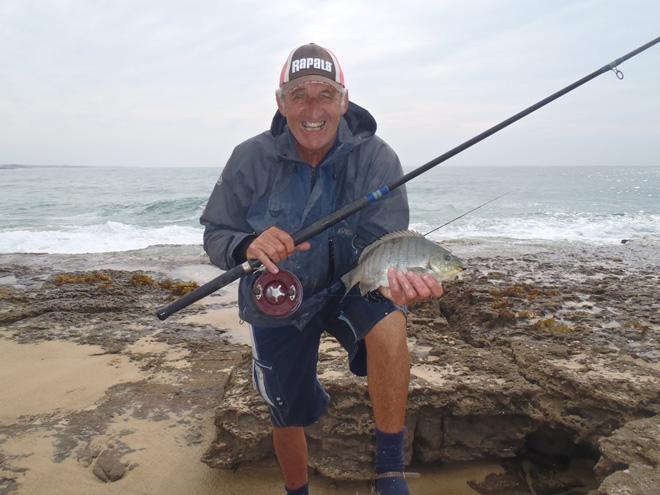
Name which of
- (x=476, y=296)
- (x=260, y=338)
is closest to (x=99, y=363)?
(x=260, y=338)

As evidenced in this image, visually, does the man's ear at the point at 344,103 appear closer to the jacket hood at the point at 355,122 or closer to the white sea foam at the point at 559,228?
the jacket hood at the point at 355,122

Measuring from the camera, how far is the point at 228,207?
9.15 feet

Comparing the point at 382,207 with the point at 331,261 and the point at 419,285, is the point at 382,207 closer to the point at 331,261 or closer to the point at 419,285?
the point at 331,261

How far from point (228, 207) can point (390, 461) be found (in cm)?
161

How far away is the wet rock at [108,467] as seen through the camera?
9.86ft

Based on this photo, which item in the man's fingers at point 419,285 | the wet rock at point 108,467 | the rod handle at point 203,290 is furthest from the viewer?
the wet rock at point 108,467

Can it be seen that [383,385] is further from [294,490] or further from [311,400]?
[294,490]

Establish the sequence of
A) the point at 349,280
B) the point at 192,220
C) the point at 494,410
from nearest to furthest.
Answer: the point at 349,280
the point at 494,410
the point at 192,220

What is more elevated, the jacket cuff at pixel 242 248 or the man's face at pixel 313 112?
the man's face at pixel 313 112

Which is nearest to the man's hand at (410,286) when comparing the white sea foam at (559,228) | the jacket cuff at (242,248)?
the jacket cuff at (242,248)

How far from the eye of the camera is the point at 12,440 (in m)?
3.32

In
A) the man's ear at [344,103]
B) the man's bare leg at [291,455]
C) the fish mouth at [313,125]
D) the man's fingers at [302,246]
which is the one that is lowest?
the man's bare leg at [291,455]

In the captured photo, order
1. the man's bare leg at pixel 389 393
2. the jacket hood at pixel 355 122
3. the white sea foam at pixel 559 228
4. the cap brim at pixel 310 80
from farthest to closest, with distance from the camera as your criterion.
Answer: the white sea foam at pixel 559 228
the jacket hood at pixel 355 122
the cap brim at pixel 310 80
the man's bare leg at pixel 389 393

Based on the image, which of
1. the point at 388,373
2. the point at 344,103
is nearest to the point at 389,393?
the point at 388,373
